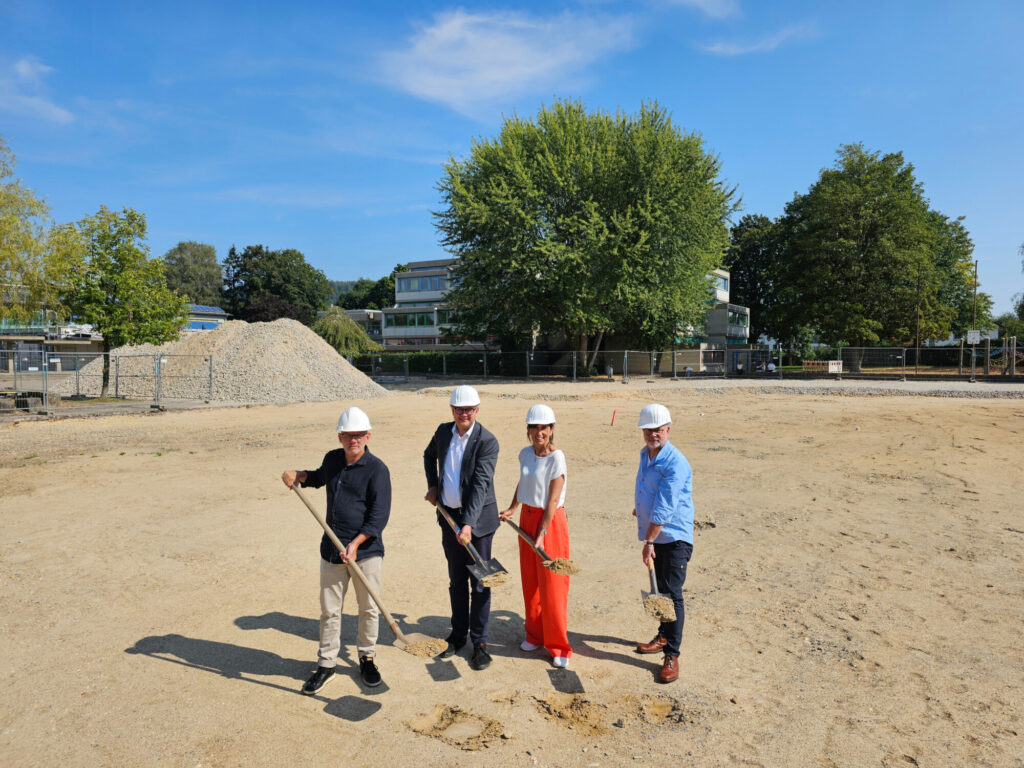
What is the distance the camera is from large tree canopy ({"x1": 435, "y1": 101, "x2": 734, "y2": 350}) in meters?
35.1

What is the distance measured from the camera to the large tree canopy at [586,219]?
115ft

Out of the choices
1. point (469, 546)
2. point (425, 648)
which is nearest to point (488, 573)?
point (469, 546)

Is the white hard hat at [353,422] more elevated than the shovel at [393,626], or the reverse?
the white hard hat at [353,422]

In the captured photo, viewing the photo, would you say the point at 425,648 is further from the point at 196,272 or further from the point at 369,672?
the point at 196,272

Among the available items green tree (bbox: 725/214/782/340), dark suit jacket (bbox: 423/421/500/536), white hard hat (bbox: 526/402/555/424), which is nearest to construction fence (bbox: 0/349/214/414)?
dark suit jacket (bbox: 423/421/500/536)

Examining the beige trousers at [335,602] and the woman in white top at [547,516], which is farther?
the woman in white top at [547,516]

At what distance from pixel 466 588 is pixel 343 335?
4932cm

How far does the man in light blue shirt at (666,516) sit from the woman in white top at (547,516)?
592 millimetres

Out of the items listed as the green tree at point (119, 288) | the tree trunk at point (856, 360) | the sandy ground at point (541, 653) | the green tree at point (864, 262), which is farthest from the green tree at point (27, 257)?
the green tree at point (864, 262)

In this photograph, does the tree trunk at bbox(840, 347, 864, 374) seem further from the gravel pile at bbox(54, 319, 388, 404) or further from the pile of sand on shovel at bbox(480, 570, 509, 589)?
the pile of sand on shovel at bbox(480, 570, 509, 589)

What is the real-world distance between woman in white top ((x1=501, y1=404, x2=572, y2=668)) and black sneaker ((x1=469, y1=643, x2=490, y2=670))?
443 mm

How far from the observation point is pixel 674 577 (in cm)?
450

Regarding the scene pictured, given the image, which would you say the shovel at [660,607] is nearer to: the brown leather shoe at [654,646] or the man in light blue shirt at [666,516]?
the man in light blue shirt at [666,516]

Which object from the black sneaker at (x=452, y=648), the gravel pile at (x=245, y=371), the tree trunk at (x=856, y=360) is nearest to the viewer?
the black sneaker at (x=452, y=648)
